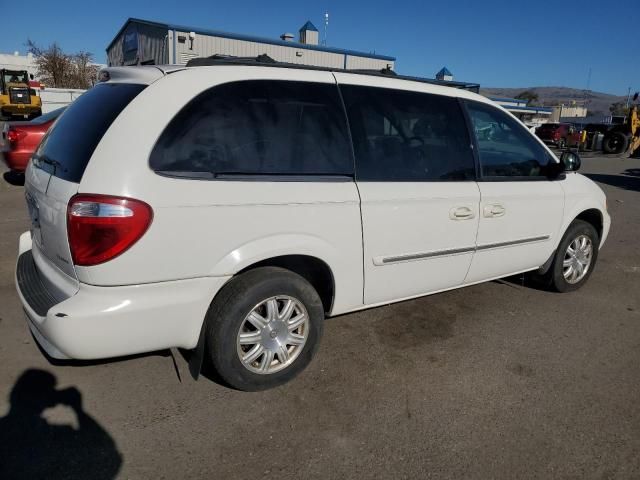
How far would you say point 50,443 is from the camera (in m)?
2.41

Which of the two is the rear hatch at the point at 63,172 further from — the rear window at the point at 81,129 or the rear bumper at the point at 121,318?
the rear bumper at the point at 121,318

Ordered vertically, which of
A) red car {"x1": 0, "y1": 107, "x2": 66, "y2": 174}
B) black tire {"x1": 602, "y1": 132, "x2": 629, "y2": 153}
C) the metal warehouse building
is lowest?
red car {"x1": 0, "y1": 107, "x2": 66, "y2": 174}

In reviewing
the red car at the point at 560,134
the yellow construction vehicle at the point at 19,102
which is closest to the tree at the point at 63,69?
the yellow construction vehicle at the point at 19,102

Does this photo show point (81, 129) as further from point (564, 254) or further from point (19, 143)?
point (19, 143)

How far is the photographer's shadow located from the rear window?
126cm

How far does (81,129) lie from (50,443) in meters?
1.61

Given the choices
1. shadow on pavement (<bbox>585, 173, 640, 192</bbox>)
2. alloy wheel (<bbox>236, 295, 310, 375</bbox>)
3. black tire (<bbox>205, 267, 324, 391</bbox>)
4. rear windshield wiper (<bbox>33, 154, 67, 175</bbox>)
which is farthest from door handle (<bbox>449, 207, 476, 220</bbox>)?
shadow on pavement (<bbox>585, 173, 640, 192</bbox>)

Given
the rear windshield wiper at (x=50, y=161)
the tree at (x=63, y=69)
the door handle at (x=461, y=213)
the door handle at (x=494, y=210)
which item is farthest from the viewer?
the tree at (x=63, y=69)

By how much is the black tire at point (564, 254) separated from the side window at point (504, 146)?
740mm

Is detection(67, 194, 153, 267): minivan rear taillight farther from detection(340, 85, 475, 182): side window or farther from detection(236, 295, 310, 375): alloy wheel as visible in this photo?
detection(340, 85, 475, 182): side window

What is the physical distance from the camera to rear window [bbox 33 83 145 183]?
2.47m

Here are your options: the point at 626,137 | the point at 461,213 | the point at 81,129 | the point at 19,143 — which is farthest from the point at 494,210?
the point at 626,137

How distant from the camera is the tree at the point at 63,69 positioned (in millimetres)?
39844

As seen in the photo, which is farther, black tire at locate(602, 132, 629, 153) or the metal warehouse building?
black tire at locate(602, 132, 629, 153)
